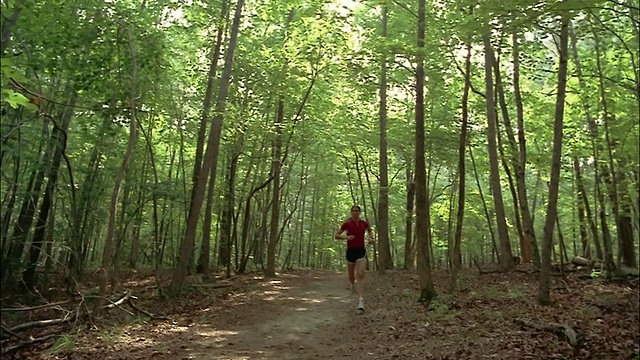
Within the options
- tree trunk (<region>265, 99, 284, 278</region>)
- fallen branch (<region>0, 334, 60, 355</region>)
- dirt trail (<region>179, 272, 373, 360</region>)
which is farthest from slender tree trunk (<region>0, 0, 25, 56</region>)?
tree trunk (<region>265, 99, 284, 278</region>)

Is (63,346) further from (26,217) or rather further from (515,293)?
(515,293)

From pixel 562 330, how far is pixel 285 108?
1402cm

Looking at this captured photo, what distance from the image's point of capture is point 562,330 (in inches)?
233

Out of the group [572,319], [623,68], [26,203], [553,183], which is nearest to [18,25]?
[26,203]

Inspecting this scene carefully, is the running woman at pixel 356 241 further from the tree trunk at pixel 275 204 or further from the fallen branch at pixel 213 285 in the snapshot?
the tree trunk at pixel 275 204

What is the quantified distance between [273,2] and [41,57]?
7.71 m

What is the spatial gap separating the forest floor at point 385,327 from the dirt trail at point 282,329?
0.06 ft

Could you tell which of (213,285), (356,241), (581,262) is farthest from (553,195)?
(213,285)

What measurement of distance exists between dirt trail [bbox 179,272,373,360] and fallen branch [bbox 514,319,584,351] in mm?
2450

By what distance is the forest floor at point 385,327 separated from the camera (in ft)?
19.4

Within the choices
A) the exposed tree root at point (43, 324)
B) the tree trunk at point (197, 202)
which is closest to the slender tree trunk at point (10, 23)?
the tree trunk at point (197, 202)

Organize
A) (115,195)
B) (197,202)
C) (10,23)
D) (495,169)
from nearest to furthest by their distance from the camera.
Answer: (115,195)
(10,23)
(197,202)
(495,169)

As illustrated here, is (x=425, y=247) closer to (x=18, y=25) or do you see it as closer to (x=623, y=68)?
(x=623, y=68)

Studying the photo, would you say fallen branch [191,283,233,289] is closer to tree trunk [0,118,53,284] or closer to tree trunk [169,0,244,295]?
tree trunk [169,0,244,295]
